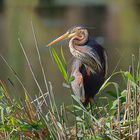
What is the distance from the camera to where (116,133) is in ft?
11.5

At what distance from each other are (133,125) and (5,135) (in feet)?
2.06

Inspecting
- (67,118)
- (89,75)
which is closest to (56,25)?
(89,75)

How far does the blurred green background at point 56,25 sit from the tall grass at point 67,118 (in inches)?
256

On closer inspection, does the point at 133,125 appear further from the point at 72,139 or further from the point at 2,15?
the point at 2,15

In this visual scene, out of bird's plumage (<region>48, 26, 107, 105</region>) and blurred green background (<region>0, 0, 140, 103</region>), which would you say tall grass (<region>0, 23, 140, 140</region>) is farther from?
blurred green background (<region>0, 0, 140, 103</region>)

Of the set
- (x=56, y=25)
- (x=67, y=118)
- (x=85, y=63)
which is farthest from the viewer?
(x=56, y=25)

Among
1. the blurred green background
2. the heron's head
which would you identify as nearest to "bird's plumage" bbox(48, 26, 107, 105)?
the heron's head

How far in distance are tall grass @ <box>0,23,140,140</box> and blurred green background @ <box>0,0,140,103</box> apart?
256 inches

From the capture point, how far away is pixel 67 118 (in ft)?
11.6

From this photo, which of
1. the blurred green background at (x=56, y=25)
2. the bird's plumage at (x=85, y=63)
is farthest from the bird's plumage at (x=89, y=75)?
the blurred green background at (x=56, y=25)

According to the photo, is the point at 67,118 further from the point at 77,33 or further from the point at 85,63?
the point at 77,33

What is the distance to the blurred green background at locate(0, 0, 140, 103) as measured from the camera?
45.5 ft

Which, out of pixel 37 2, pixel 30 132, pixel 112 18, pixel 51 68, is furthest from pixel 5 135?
Answer: pixel 37 2

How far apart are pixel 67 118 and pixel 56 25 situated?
20907 mm
